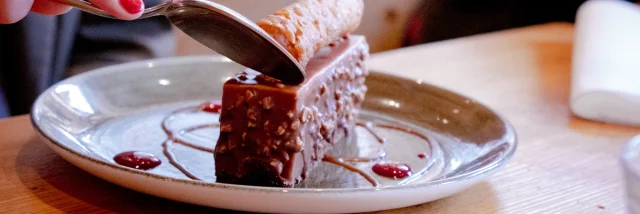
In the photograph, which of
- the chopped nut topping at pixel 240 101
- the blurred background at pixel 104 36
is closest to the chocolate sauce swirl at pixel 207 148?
the chopped nut topping at pixel 240 101

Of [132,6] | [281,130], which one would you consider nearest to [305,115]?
[281,130]

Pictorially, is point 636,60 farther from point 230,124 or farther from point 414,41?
point 414,41

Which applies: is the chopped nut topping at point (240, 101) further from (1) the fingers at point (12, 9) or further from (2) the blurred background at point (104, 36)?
(2) the blurred background at point (104, 36)

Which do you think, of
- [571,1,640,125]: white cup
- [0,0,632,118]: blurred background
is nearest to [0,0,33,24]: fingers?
[0,0,632,118]: blurred background

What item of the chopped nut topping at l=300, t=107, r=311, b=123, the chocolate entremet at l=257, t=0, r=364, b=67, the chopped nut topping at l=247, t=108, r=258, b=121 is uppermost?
the chocolate entremet at l=257, t=0, r=364, b=67

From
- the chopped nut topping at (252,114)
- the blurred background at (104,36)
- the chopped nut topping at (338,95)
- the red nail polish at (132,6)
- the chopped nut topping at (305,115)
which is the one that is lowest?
the blurred background at (104,36)

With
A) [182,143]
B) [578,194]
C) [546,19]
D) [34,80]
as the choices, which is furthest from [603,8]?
[34,80]

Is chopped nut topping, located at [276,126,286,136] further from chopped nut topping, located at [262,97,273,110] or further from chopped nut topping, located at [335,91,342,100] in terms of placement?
chopped nut topping, located at [335,91,342,100]

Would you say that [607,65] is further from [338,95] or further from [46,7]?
[46,7]
